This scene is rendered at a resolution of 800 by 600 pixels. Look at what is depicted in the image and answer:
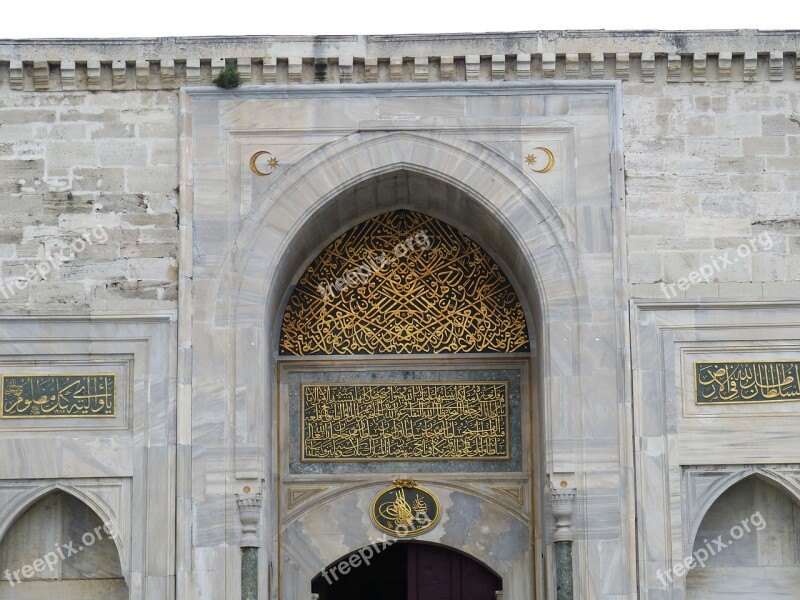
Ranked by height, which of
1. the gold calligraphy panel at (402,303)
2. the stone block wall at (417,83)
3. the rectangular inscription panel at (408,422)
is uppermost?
the stone block wall at (417,83)

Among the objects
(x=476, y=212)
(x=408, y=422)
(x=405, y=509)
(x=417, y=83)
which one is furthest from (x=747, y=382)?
(x=417, y=83)

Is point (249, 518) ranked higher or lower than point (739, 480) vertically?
lower

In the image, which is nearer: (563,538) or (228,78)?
Result: (563,538)

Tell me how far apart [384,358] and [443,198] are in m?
1.17

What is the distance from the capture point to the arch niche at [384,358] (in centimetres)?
909

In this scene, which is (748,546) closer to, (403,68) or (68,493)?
(403,68)

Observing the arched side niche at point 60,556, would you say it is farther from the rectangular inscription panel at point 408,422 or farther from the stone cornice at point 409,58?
the stone cornice at point 409,58

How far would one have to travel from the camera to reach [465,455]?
9750 mm

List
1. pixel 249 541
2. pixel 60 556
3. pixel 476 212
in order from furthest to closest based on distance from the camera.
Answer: pixel 476 212 < pixel 60 556 < pixel 249 541

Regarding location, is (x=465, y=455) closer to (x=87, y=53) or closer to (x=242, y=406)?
(x=242, y=406)

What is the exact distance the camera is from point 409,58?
9312mm

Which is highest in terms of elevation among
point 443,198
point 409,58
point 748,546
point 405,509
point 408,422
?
point 409,58

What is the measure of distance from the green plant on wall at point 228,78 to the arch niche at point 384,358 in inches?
26.9

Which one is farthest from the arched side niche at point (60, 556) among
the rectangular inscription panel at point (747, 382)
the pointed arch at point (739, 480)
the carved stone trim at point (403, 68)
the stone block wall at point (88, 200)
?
the rectangular inscription panel at point (747, 382)
